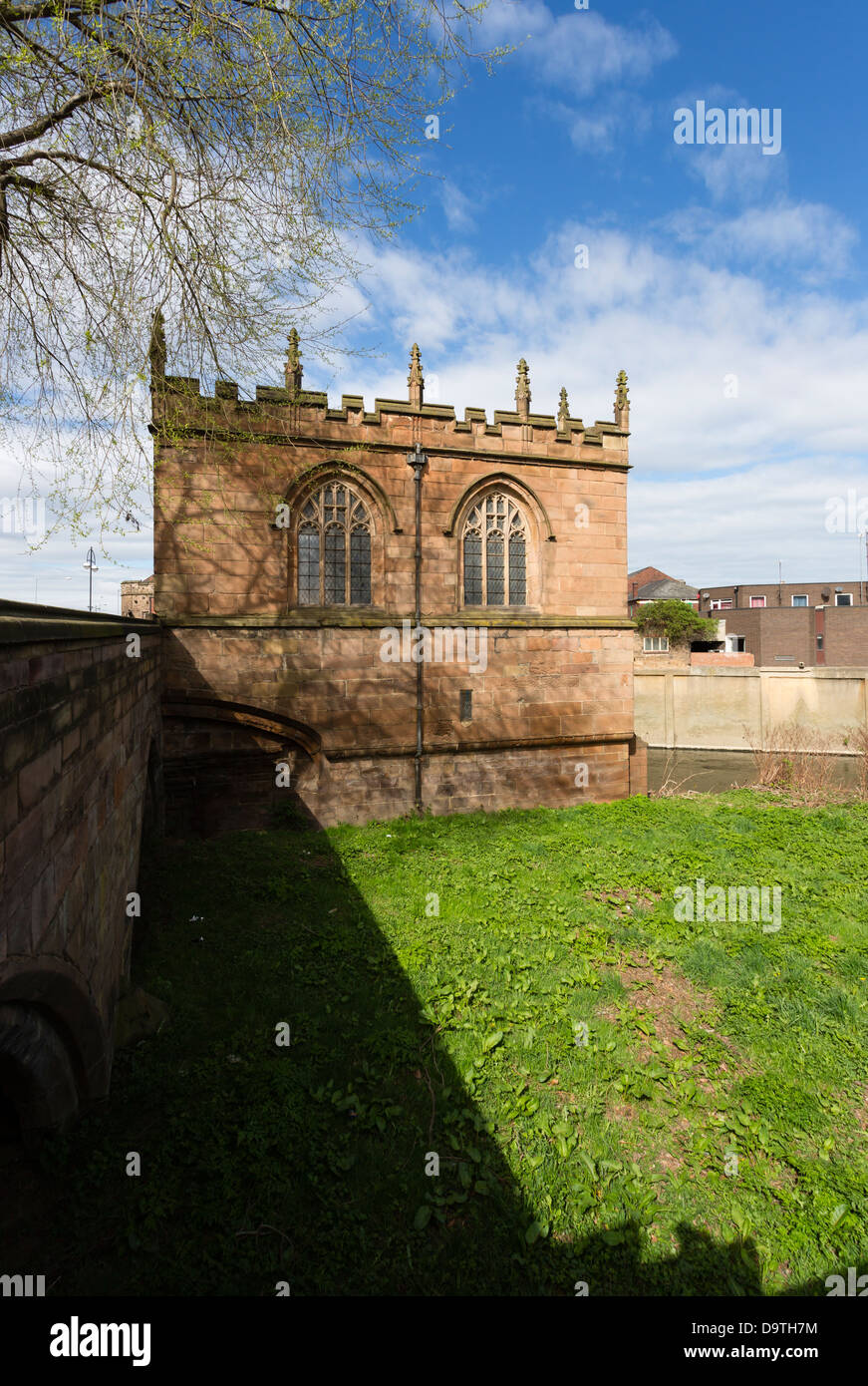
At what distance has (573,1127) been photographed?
4.71m

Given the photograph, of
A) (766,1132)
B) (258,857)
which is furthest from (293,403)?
(766,1132)

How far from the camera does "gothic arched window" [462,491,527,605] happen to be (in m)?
13.2

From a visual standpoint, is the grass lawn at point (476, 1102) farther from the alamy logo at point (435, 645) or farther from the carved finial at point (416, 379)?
the carved finial at point (416, 379)

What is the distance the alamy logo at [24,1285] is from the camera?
10.7ft

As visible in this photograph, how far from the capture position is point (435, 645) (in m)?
12.7

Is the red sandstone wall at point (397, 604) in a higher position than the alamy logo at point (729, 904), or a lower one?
higher

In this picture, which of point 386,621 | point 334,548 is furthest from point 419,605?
point 334,548

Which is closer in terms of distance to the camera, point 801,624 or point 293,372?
point 293,372

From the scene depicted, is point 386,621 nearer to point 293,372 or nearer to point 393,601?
point 393,601

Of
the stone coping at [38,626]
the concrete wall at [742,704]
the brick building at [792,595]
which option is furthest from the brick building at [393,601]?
the brick building at [792,595]
